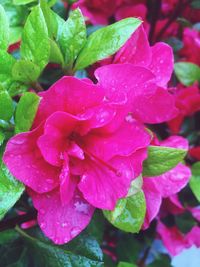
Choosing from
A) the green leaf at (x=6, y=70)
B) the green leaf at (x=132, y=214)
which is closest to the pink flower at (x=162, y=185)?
the green leaf at (x=132, y=214)

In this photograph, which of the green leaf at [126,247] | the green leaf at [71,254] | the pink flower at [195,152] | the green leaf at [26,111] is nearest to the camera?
the green leaf at [26,111]

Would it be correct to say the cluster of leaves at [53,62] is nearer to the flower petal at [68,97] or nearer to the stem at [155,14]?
the flower petal at [68,97]

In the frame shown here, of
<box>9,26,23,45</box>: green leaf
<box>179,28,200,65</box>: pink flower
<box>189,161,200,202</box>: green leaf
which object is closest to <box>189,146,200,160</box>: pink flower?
<box>189,161,200,202</box>: green leaf

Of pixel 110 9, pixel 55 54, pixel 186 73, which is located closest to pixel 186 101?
pixel 186 73

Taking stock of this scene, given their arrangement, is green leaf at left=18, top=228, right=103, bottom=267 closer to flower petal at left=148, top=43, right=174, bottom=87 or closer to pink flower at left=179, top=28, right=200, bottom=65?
flower petal at left=148, top=43, right=174, bottom=87

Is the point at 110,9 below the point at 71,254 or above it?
above

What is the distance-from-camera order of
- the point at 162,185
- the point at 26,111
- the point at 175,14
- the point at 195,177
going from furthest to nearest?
the point at 175,14 < the point at 195,177 < the point at 162,185 < the point at 26,111

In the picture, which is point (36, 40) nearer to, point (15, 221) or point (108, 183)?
point (108, 183)
